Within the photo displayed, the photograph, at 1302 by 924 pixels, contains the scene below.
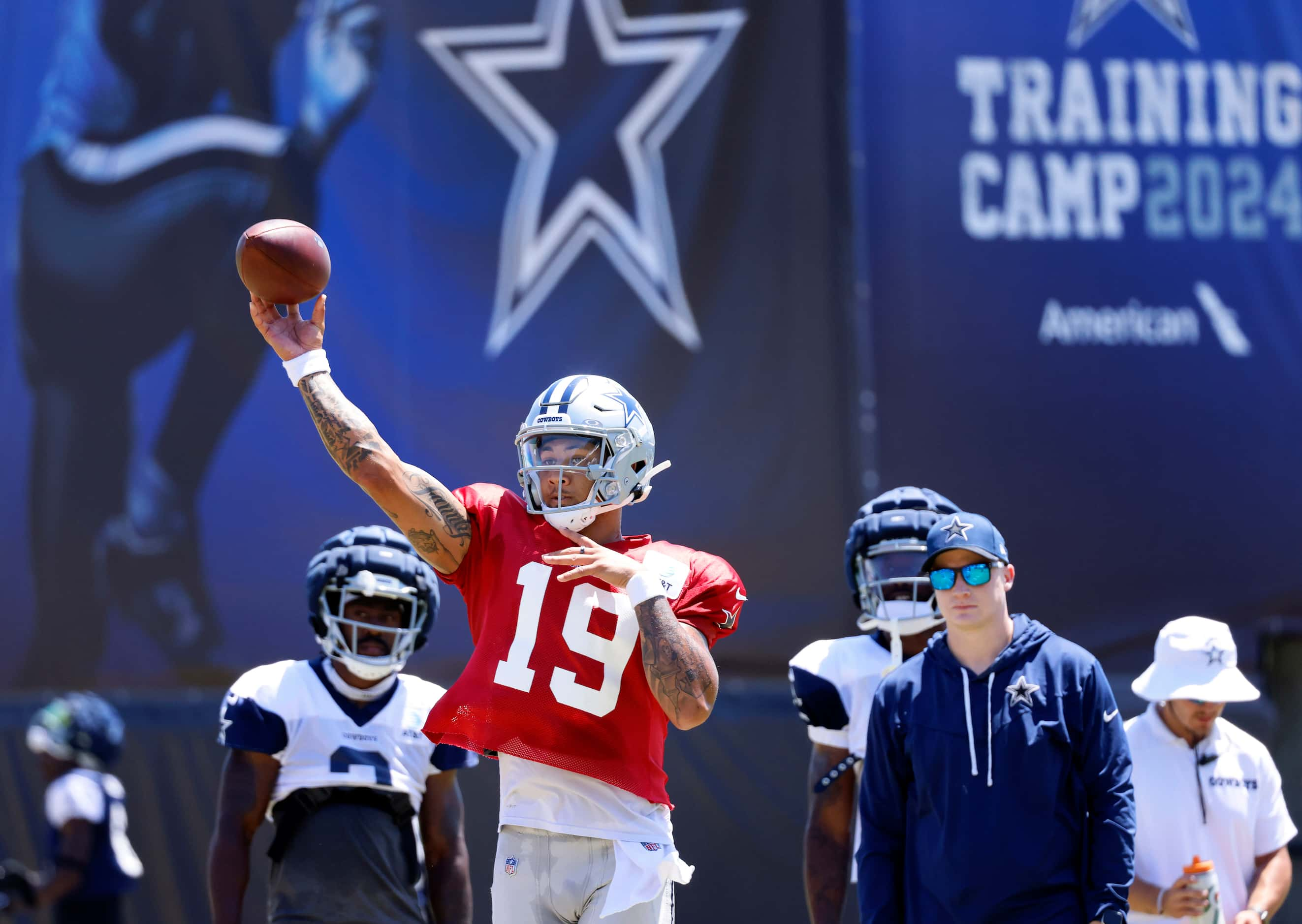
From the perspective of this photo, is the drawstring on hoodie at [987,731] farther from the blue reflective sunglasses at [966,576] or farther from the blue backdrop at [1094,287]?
the blue backdrop at [1094,287]

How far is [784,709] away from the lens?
6613mm

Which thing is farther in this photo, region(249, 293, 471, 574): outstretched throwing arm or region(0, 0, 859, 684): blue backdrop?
region(0, 0, 859, 684): blue backdrop

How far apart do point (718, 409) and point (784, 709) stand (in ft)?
4.34

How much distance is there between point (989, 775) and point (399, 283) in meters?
4.48

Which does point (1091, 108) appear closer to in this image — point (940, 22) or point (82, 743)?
point (940, 22)

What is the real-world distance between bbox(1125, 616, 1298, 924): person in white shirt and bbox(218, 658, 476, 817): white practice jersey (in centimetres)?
175

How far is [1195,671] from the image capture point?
159 inches

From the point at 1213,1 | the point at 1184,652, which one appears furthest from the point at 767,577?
the point at 1213,1

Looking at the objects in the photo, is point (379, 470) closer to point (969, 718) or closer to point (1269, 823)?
point (969, 718)

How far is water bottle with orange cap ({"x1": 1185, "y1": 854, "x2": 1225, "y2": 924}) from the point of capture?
12.3ft

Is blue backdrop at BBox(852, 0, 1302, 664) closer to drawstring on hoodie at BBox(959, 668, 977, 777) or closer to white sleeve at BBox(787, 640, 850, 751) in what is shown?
white sleeve at BBox(787, 640, 850, 751)

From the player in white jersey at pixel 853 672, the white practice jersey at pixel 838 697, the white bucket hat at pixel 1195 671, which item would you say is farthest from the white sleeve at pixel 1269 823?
the white practice jersey at pixel 838 697

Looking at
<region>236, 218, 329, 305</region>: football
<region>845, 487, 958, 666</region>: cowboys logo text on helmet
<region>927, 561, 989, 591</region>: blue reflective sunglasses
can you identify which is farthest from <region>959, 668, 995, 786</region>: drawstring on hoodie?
<region>236, 218, 329, 305</region>: football

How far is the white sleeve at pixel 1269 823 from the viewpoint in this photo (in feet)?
13.1
